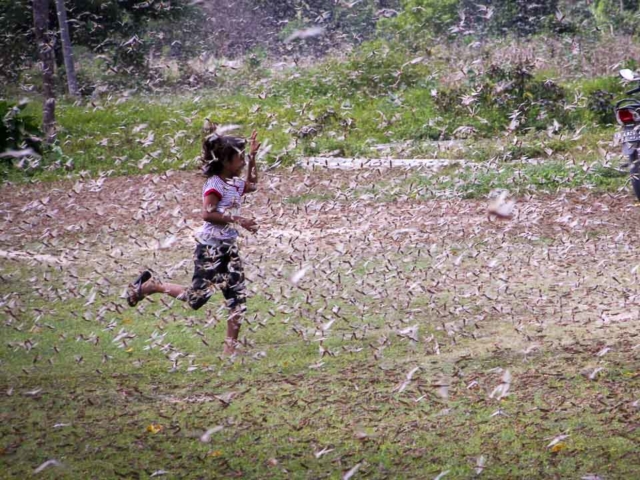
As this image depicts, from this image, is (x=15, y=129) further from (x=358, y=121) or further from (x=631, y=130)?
(x=631, y=130)

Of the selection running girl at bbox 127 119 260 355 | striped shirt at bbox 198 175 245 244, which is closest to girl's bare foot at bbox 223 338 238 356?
running girl at bbox 127 119 260 355

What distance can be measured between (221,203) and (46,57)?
1128cm

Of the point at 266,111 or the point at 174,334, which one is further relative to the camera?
the point at 266,111

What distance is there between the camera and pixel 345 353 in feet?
17.4

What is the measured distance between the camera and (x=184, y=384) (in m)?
4.89

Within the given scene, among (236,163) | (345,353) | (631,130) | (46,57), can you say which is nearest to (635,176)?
(631,130)

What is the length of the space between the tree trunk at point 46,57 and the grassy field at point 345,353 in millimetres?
6209

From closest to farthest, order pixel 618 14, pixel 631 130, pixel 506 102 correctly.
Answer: pixel 631 130
pixel 506 102
pixel 618 14

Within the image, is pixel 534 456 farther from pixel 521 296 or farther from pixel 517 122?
pixel 517 122

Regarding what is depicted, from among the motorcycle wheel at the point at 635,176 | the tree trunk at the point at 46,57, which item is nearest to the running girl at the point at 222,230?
the motorcycle wheel at the point at 635,176

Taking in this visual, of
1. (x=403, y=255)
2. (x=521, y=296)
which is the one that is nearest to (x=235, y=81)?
(x=403, y=255)

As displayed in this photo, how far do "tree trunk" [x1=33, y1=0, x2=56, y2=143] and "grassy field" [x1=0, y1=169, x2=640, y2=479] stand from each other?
621 cm

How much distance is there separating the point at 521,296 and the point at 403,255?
1.67m

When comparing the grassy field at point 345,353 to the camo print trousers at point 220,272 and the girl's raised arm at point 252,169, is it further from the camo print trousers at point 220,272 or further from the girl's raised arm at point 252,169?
Answer: the girl's raised arm at point 252,169
